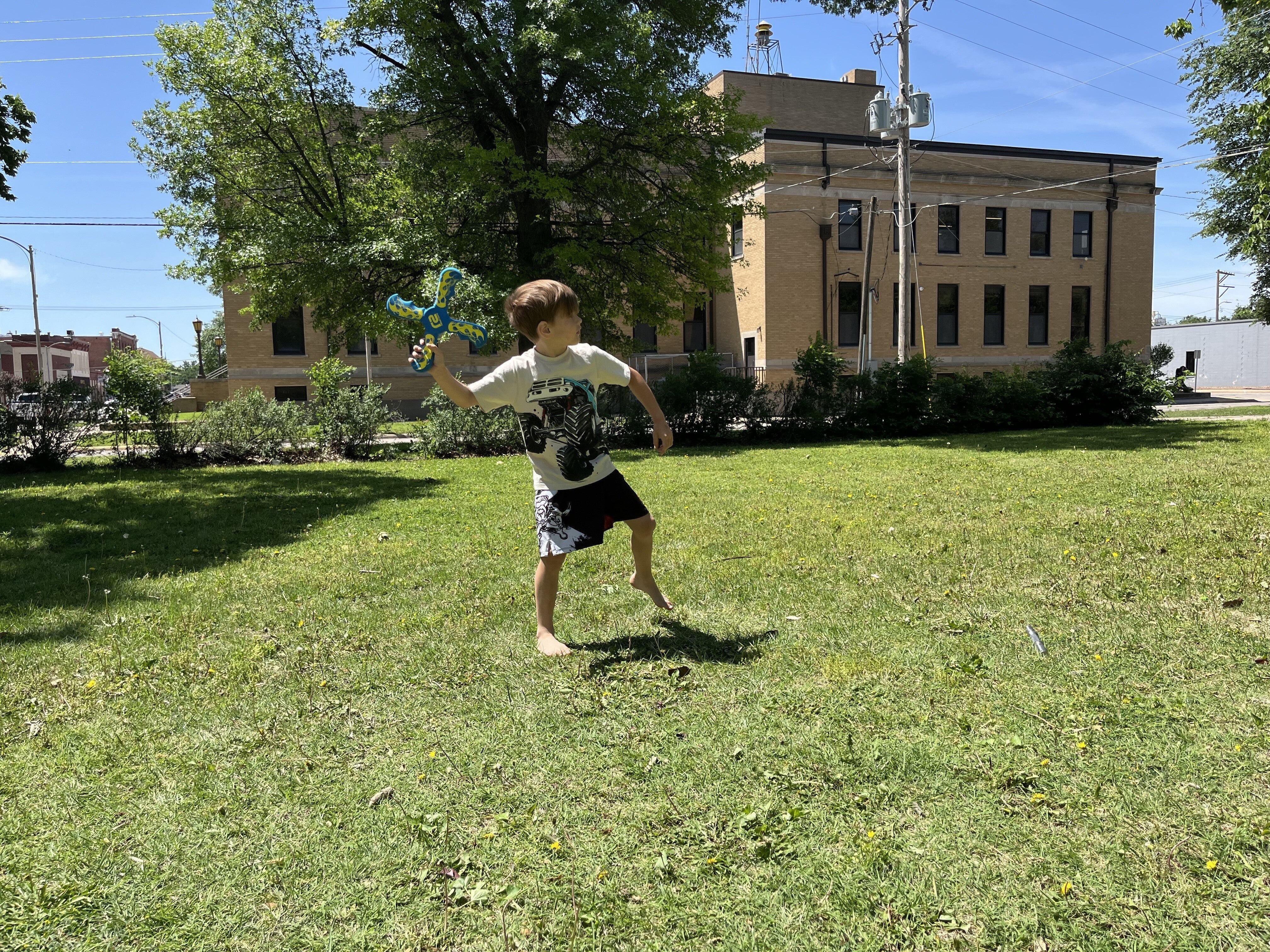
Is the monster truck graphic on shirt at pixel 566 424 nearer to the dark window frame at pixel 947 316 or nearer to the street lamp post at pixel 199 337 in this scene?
the dark window frame at pixel 947 316

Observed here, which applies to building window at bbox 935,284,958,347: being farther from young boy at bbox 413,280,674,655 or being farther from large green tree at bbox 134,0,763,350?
young boy at bbox 413,280,674,655

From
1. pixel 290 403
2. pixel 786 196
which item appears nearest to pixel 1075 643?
pixel 290 403

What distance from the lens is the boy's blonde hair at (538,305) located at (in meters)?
3.76

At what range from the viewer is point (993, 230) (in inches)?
1331

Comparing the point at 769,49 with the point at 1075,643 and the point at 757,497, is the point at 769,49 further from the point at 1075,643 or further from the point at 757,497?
the point at 1075,643

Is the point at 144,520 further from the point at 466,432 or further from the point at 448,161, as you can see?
the point at 448,161

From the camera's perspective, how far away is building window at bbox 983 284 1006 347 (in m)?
34.0

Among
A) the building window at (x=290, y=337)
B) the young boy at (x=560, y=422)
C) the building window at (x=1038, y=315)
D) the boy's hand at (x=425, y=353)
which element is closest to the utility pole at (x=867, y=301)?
the building window at (x=1038, y=315)

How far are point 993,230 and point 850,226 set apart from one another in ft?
21.1

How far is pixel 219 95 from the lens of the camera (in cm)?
1753

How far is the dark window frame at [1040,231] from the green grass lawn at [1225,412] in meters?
9.82

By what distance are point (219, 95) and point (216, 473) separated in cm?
943

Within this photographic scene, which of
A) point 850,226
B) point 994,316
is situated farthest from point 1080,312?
point 850,226

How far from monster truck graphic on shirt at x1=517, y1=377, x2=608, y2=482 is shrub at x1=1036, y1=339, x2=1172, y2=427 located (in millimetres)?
17587
